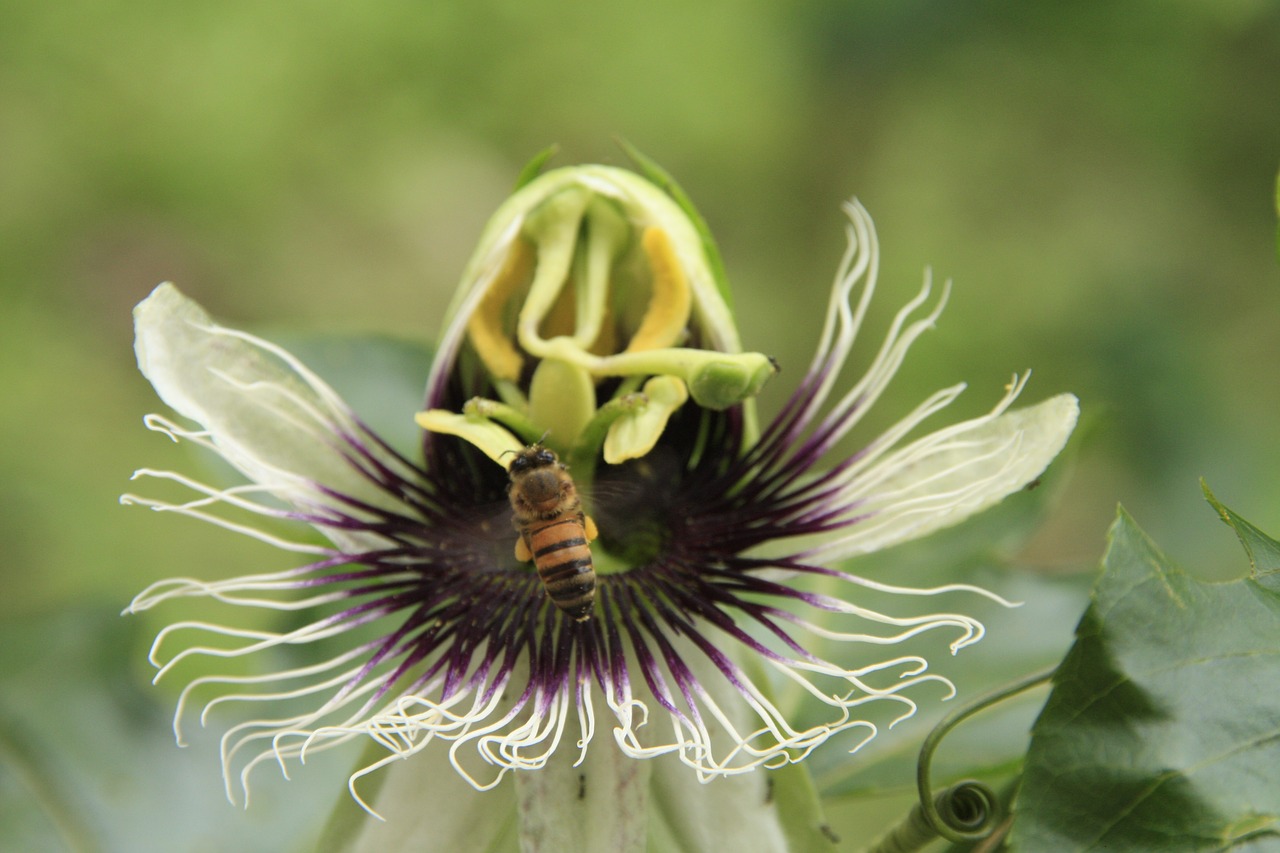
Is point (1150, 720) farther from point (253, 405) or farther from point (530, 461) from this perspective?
point (253, 405)

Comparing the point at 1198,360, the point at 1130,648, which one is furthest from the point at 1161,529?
the point at 1130,648

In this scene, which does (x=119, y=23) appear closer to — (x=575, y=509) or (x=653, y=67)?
(x=653, y=67)

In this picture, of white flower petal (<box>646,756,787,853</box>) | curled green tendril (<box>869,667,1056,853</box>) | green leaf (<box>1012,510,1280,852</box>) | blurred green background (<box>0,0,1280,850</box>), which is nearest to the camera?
green leaf (<box>1012,510,1280,852</box>)

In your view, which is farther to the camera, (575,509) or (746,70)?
(746,70)

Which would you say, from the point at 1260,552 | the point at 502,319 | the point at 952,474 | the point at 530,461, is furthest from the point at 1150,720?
the point at 502,319

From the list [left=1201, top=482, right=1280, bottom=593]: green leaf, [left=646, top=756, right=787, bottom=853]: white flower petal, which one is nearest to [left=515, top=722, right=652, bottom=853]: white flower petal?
[left=646, top=756, right=787, bottom=853]: white flower petal

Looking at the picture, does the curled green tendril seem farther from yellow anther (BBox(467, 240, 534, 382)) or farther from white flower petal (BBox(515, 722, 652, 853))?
yellow anther (BBox(467, 240, 534, 382))

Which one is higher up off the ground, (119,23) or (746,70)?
(119,23)

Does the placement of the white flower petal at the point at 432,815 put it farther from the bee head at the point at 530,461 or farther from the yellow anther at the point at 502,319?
the yellow anther at the point at 502,319
